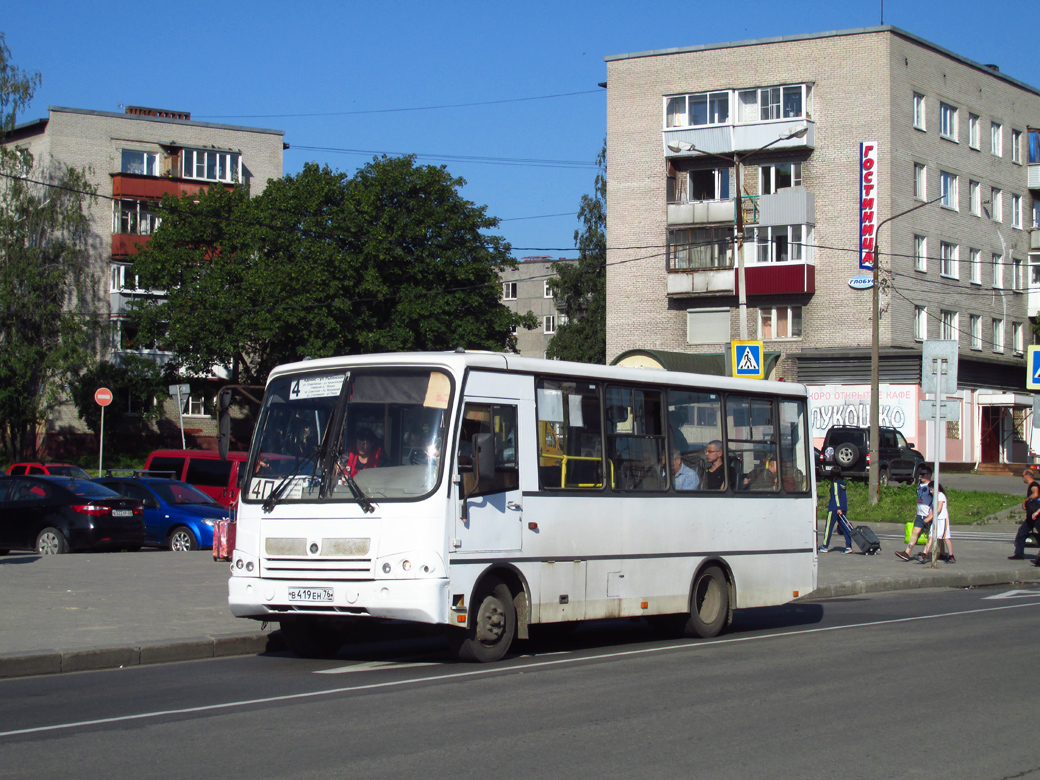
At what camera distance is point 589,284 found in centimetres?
7138

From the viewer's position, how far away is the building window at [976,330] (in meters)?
58.5

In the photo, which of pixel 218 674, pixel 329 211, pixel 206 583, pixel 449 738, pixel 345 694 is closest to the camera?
pixel 449 738

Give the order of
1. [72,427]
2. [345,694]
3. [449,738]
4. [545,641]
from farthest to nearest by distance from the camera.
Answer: [72,427] < [545,641] < [345,694] < [449,738]

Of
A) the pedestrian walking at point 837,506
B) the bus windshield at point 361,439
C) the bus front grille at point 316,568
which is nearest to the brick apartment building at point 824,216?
the pedestrian walking at point 837,506

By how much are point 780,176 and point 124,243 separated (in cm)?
3215

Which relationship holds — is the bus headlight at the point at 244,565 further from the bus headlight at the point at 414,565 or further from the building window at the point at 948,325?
the building window at the point at 948,325

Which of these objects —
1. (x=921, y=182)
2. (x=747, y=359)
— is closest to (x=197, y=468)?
(x=747, y=359)

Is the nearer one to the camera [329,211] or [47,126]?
[329,211]

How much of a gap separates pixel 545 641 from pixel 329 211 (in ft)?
142

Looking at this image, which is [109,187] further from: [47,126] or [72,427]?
[72,427]

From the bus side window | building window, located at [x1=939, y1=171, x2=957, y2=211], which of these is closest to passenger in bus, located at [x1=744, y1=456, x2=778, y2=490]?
the bus side window

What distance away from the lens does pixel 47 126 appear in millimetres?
61375

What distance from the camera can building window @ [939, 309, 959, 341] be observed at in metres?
56.3

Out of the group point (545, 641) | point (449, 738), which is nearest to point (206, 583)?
point (545, 641)
